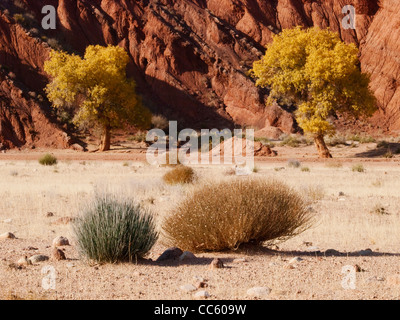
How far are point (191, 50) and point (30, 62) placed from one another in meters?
15.8


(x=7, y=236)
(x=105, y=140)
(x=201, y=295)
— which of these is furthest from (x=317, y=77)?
(x=201, y=295)

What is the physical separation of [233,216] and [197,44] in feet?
159

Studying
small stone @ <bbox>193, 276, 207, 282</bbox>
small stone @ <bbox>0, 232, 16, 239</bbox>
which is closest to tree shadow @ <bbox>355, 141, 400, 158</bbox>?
small stone @ <bbox>0, 232, 16, 239</bbox>

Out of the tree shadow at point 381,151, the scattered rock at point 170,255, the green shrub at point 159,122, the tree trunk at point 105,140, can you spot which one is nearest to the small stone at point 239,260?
the scattered rock at point 170,255

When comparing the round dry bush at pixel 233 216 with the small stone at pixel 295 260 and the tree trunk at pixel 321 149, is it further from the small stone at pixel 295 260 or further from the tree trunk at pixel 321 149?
the tree trunk at pixel 321 149

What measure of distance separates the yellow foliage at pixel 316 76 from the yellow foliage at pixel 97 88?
10.5 m

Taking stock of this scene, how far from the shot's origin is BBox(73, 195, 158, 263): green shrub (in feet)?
22.3

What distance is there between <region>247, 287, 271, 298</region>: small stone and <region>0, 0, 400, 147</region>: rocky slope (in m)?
38.3

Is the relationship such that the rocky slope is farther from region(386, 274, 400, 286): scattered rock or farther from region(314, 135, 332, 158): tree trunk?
region(386, 274, 400, 286): scattered rock

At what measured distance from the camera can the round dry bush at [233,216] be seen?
24.2 ft

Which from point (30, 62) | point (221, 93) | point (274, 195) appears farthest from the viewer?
point (221, 93)
